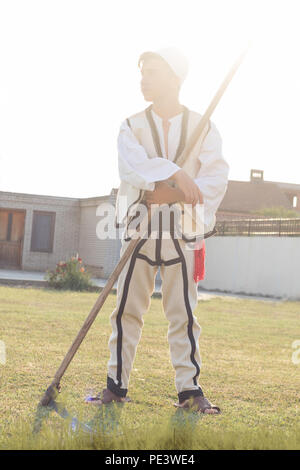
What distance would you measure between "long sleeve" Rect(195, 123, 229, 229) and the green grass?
1126mm

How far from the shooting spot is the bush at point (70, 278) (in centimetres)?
1495

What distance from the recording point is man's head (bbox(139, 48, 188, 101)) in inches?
139

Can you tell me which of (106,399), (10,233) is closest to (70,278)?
(10,233)

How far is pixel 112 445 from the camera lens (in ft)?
7.78

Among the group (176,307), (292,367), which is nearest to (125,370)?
(176,307)

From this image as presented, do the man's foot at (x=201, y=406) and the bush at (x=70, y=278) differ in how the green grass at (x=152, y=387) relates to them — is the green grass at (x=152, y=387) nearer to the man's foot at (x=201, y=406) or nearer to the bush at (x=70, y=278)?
the man's foot at (x=201, y=406)

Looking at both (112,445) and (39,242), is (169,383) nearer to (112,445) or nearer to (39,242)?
(112,445)

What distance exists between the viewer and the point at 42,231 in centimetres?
2283

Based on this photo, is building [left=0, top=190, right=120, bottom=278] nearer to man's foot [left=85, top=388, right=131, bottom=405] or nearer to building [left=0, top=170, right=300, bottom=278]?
building [left=0, top=170, right=300, bottom=278]

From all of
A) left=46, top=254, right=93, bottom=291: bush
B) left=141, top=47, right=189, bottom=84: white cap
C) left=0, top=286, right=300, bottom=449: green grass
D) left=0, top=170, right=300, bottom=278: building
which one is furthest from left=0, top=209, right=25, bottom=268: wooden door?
left=141, top=47, right=189, bottom=84: white cap

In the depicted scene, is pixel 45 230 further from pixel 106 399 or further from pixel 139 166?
pixel 139 166

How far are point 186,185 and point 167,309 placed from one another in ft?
2.38

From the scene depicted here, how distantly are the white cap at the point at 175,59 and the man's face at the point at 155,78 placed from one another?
0.11 feet

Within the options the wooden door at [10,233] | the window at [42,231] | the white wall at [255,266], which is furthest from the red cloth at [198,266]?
the wooden door at [10,233]
